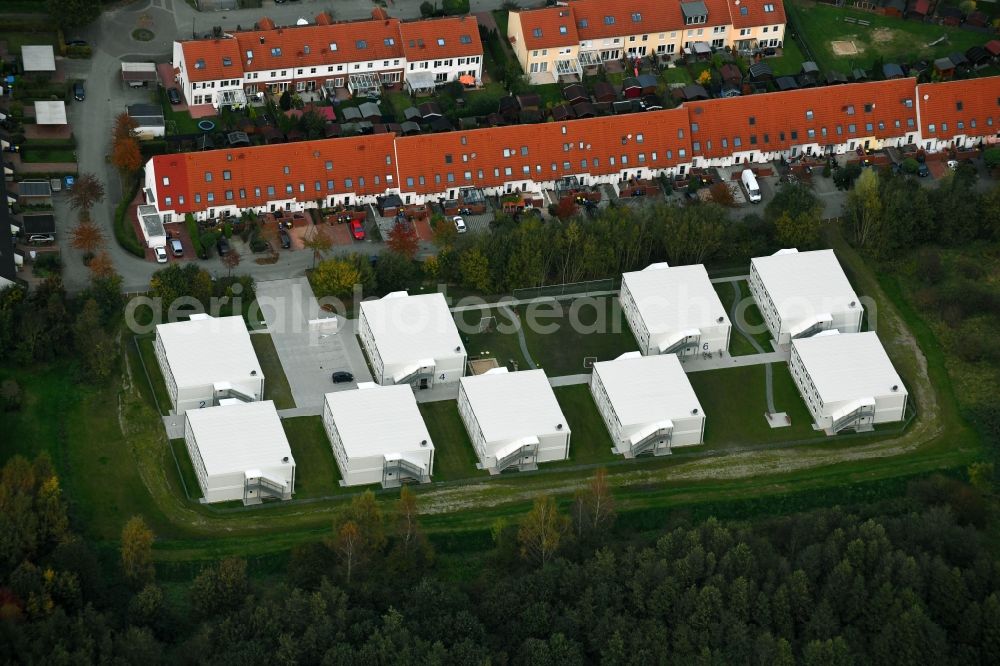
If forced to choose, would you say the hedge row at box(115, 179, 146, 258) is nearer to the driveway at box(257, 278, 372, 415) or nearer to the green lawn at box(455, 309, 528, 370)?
the driveway at box(257, 278, 372, 415)

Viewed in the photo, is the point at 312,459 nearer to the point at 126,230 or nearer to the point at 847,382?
the point at 126,230

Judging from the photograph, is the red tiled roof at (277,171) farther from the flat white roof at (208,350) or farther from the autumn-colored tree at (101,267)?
the flat white roof at (208,350)

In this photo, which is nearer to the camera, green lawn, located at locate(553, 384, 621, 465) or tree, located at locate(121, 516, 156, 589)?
tree, located at locate(121, 516, 156, 589)

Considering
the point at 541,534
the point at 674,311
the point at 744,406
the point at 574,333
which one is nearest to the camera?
the point at 541,534

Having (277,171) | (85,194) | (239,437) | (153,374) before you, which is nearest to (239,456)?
(239,437)

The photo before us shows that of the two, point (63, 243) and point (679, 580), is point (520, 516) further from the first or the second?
point (63, 243)

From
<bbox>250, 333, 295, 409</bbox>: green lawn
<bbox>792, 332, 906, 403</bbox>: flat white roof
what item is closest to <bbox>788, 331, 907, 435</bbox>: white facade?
<bbox>792, 332, 906, 403</bbox>: flat white roof
